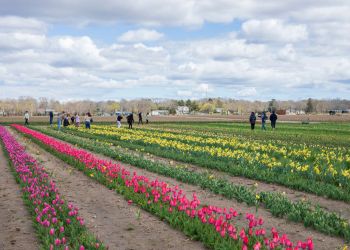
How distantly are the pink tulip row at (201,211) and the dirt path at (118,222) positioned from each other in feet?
1.51

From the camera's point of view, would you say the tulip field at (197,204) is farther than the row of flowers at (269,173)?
No

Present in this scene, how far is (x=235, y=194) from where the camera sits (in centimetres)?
1028

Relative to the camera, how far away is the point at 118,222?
27.0 ft

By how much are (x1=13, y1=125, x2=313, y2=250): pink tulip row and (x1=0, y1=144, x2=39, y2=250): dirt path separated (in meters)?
2.60

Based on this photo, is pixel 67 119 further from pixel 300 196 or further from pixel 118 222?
→ pixel 118 222

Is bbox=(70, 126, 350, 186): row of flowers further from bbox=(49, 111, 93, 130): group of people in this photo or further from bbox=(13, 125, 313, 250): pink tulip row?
bbox=(49, 111, 93, 130): group of people

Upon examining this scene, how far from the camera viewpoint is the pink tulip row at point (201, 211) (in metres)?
6.05

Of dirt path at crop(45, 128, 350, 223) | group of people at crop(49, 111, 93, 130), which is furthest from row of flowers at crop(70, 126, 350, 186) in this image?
group of people at crop(49, 111, 93, 130)

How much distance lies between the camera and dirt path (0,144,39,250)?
702 cm

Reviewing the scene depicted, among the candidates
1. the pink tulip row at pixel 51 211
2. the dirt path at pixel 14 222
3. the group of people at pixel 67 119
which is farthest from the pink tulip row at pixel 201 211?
the group of people at pixel 67 119

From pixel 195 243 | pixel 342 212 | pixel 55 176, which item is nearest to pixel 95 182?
pixel 55 176

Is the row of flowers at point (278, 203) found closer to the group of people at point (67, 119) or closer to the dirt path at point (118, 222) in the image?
the dirt path at point (118, 222)

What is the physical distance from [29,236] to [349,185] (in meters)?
8.49

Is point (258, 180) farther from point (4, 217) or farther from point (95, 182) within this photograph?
point (4, 217)
